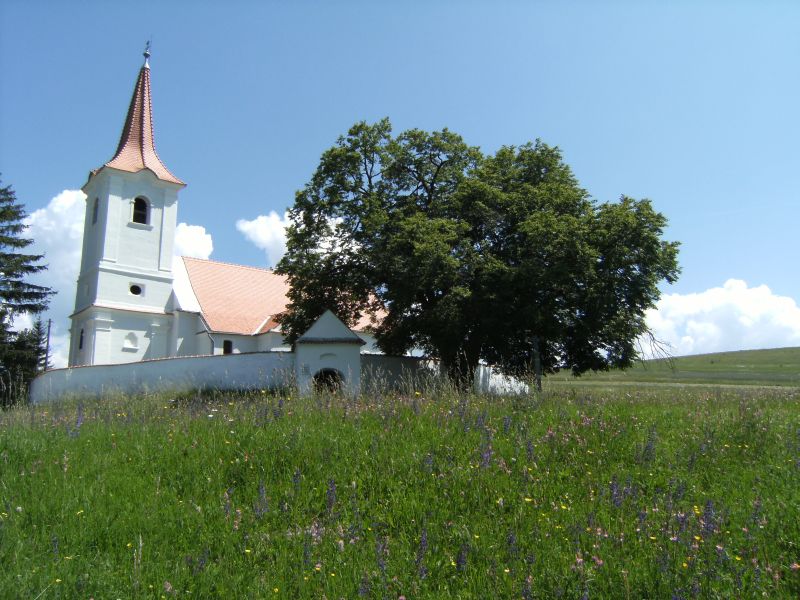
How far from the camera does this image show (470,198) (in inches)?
906

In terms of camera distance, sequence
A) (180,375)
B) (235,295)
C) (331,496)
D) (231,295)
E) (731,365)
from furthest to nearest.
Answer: (731,365), (235,295), (231,295), (180,375), (331,496)

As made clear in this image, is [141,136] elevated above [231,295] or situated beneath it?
elevated above

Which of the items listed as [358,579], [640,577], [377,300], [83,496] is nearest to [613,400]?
[640,577]

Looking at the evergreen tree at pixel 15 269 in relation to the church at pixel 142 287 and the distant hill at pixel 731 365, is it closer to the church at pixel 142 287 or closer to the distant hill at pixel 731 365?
the church at pixel 142 287

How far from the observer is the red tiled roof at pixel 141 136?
35031 mm

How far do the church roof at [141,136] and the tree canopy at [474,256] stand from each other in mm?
14106

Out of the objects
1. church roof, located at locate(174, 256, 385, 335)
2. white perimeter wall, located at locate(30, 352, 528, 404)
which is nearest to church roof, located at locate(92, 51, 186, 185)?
church roof, located at locate(174, 256, 385, 335)

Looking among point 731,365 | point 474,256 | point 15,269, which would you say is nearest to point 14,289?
point 15,269

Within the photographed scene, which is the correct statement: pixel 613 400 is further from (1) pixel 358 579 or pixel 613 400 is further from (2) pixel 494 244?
(2) pixel 494 244

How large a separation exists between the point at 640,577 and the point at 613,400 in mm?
6001

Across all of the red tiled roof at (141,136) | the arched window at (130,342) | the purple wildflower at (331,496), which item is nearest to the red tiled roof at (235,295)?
the arched window at (130,342)

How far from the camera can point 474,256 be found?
2119cm

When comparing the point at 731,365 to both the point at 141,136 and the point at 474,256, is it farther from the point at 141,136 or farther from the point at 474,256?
the point at 141,136

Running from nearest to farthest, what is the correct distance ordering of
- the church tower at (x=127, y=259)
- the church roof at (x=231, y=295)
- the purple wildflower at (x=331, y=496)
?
the purple wildflower at (x=331, y=496) → the church tower at (x=127, y=259) → the church roof at (x=231, y=295)
